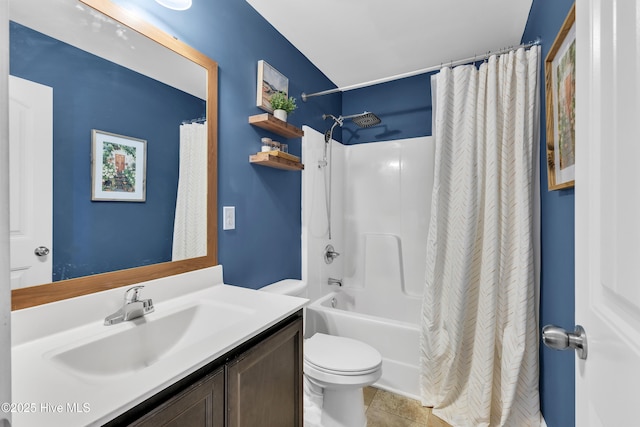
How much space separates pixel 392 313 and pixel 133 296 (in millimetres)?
2114

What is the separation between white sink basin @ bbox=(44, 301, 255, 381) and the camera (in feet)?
2.71

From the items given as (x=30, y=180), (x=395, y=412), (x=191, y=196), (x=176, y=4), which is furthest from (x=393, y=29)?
(x=395, y=412)

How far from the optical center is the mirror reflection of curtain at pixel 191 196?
1317mm

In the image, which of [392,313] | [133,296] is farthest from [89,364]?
[392,313]

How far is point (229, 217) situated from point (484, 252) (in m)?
1.47

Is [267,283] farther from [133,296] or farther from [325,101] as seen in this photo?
[325,101]

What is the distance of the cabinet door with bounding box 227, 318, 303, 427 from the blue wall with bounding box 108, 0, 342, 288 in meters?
0.63

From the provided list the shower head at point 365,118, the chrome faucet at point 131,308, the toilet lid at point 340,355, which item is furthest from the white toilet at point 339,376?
the shower head at point 365,118

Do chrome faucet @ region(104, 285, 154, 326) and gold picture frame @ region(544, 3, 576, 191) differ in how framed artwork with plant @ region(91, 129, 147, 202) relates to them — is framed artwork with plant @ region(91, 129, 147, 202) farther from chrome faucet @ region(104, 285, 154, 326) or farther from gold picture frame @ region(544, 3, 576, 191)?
gold picture frame @ region(544, 3, 576, 191)

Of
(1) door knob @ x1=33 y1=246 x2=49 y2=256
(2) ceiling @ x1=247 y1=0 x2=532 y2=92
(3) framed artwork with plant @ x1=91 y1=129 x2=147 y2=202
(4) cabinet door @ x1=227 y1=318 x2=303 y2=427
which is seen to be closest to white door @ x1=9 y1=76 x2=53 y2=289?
(1) door knob @ x1=33 y1=246 x2=49 y2=256

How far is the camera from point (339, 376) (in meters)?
1.44

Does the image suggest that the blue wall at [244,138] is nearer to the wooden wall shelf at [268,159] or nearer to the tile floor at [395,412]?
the wooden wall shelf at [268,159]

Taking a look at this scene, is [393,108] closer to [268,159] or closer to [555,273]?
[268,159]
